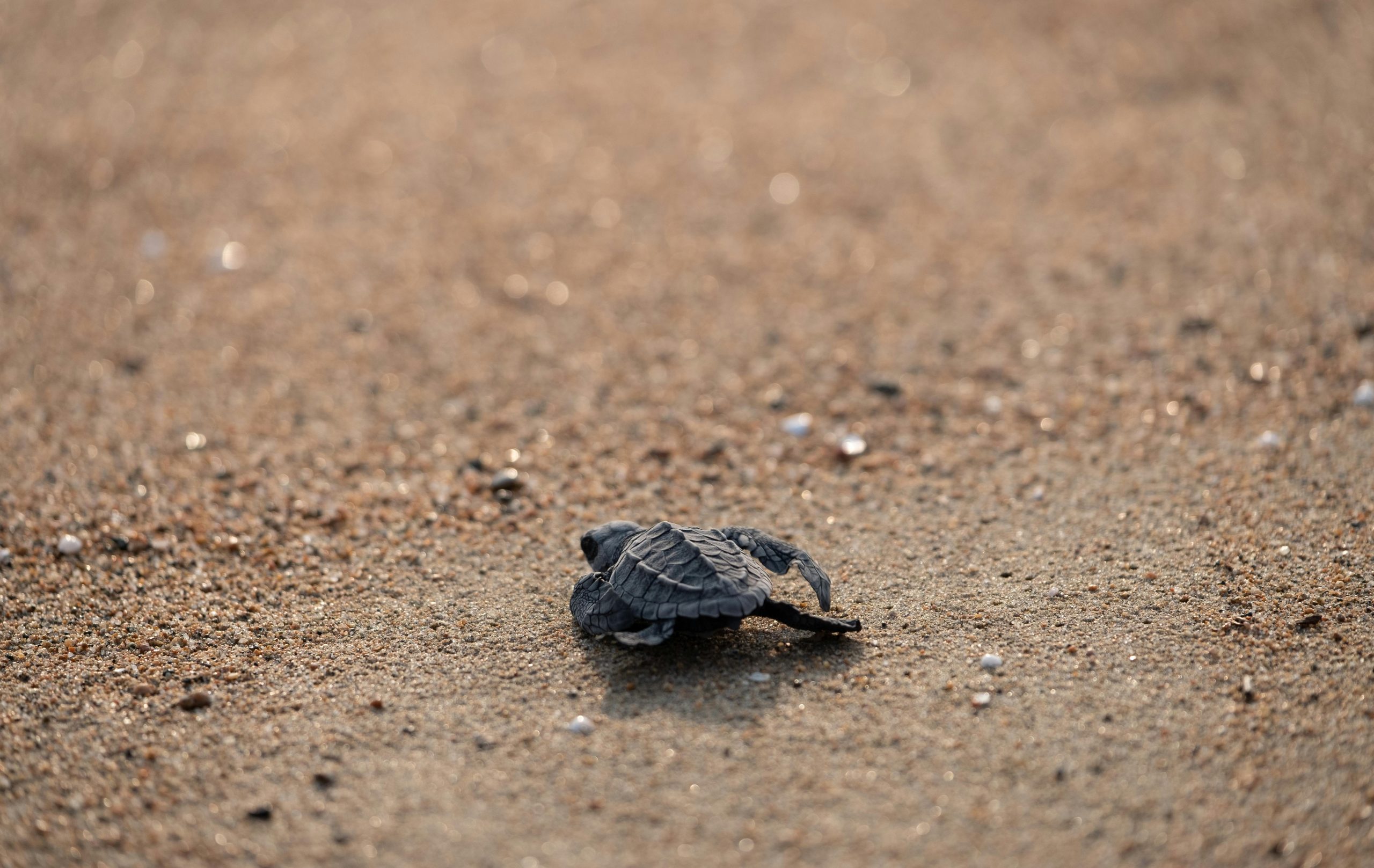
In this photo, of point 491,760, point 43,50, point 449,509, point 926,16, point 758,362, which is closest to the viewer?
point 491,760

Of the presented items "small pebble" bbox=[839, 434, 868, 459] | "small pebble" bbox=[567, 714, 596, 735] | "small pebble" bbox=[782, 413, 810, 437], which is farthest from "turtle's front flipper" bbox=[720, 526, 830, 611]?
"small pebble" bbox=[782, 413, 810, 437]

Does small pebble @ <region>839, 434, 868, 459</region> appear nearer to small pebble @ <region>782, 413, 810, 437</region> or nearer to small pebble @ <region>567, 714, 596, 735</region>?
small pebble @ <region>782, 413, 810, 437</region>

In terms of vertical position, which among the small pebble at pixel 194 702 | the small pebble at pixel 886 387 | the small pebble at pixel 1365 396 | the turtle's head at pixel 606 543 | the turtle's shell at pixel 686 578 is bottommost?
the small pebble at pixel 194 702

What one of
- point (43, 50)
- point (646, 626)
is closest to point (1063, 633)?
point (646, 626)

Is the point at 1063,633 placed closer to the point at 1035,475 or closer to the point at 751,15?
the point at 1035,475

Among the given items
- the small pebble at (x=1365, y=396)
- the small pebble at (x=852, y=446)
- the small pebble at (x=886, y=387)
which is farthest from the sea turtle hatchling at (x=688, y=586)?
the small pebble at (x=1365, y=396)

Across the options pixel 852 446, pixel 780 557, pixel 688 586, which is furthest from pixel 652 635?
→ pixel 852 446

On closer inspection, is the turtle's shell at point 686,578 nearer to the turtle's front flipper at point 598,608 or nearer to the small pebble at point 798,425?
the turtle's front flipper at point 598,608
